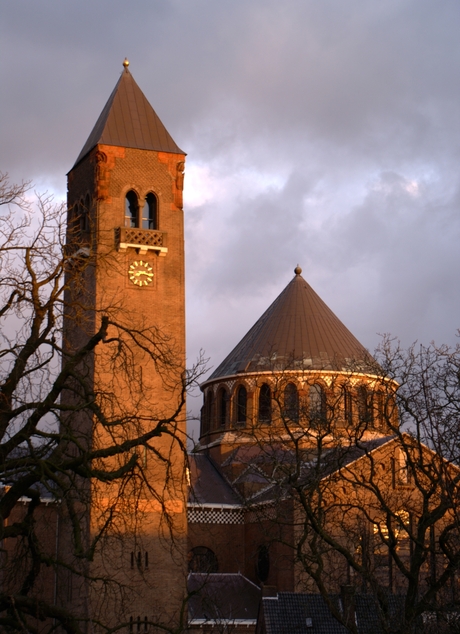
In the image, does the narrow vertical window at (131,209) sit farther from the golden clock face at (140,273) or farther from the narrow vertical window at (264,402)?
the narrow vertical window at (264,402)

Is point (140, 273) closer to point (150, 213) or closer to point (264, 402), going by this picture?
point (150, 213)

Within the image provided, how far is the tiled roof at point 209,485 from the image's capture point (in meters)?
40.8

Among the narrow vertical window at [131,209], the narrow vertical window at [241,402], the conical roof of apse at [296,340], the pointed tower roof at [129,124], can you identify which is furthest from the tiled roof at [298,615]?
the pointed tower roof at [129,124]

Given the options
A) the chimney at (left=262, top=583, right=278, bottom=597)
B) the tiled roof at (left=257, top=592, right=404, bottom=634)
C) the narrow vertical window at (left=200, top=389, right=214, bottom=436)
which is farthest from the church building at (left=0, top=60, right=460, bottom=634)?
the narrow vertical window at (left=200, top=389, right=214, bottom=436)

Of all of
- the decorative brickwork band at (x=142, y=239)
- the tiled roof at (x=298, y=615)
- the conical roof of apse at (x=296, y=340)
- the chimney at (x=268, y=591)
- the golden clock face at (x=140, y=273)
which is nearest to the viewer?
the tiled roof at (x=298, y=615)

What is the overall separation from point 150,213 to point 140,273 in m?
2.59

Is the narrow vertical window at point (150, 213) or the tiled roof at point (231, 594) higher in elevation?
the narrow vertical window at point (150, 213)

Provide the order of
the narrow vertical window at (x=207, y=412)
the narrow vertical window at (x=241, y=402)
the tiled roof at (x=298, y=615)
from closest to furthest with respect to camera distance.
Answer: the tiled roof at (x=298, y=615), the narrow vertical window at (x=241, y=402), the narrow vertical window at (x=207, y=412)


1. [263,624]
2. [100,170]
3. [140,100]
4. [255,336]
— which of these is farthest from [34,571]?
[255,336]

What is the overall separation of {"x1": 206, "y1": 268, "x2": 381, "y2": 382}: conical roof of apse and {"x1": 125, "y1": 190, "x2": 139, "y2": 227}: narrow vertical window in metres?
10.0

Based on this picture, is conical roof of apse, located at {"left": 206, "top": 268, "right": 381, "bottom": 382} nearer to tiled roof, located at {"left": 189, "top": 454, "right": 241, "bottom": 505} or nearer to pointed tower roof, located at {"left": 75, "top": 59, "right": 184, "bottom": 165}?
tiled roof, located at {"left": 189, "top": 454, "right": 241, "bottom": 505}

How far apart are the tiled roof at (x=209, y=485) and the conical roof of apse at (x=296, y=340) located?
4.43 meters

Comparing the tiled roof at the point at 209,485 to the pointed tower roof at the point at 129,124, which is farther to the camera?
the tiled roof at the point at 209,485

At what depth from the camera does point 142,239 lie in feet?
117
